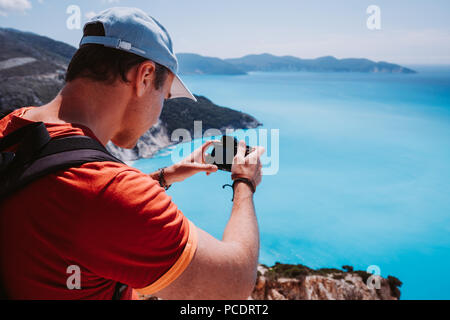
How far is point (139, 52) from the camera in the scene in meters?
1.15

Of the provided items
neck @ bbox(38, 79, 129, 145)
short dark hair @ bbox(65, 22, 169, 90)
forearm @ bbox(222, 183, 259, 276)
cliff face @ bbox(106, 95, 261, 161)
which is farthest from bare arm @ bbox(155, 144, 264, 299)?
cliff face @ bbox(106, 95, 261, 161)

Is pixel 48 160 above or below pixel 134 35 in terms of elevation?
below

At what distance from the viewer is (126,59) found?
1144 millimetres

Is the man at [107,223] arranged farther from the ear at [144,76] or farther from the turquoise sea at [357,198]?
the turquoise sea at [357,198]

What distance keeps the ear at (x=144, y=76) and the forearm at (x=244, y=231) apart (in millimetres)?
648

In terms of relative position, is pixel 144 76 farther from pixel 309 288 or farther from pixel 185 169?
pixel 309 288

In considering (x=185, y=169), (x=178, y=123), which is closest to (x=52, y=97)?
(x=178, y=123)

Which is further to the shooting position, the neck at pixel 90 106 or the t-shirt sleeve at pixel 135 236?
the neck at pixel 90 106

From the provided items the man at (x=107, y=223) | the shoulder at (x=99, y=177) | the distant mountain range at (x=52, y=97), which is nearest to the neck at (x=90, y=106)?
the man at (x=107, y=223)

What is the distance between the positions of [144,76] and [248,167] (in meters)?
0.67

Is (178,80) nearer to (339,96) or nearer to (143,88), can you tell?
(143,88)

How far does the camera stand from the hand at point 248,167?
1.39 m

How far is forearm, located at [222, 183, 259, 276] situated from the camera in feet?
3.31
